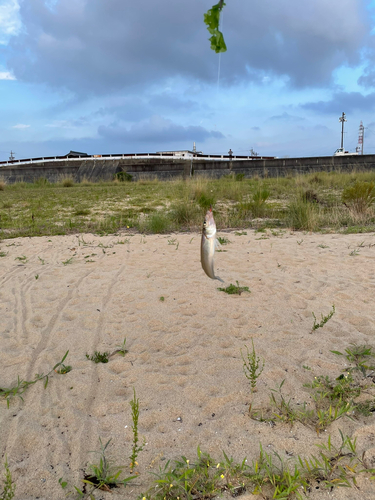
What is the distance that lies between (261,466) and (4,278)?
4.50 metres

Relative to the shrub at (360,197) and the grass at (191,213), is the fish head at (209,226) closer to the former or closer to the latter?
the grass at (191,213)

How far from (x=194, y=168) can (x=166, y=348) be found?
821 inches

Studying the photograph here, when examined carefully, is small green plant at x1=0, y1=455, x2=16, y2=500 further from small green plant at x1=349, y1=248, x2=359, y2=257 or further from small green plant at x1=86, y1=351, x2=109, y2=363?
small green plant at x1=349, y1=248, x2=359, y2=257

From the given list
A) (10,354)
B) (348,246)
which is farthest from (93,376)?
(348,246)

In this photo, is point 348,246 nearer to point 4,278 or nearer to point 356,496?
point 356,496

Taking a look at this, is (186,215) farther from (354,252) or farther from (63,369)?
(63,369)

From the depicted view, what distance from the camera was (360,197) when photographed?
8727mm

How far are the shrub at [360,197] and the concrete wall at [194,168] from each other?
11.1 m

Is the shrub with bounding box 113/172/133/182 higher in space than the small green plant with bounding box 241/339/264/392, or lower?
higher

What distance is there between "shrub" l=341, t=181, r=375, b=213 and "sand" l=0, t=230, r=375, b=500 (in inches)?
133

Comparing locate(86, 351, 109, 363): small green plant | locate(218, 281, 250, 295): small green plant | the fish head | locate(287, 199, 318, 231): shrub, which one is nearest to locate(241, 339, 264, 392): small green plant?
the fish head

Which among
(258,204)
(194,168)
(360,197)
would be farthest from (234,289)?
(194,168)

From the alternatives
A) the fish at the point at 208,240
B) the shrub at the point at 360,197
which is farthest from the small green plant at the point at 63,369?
the shrub at the point at 360,197

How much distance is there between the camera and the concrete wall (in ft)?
65.1
